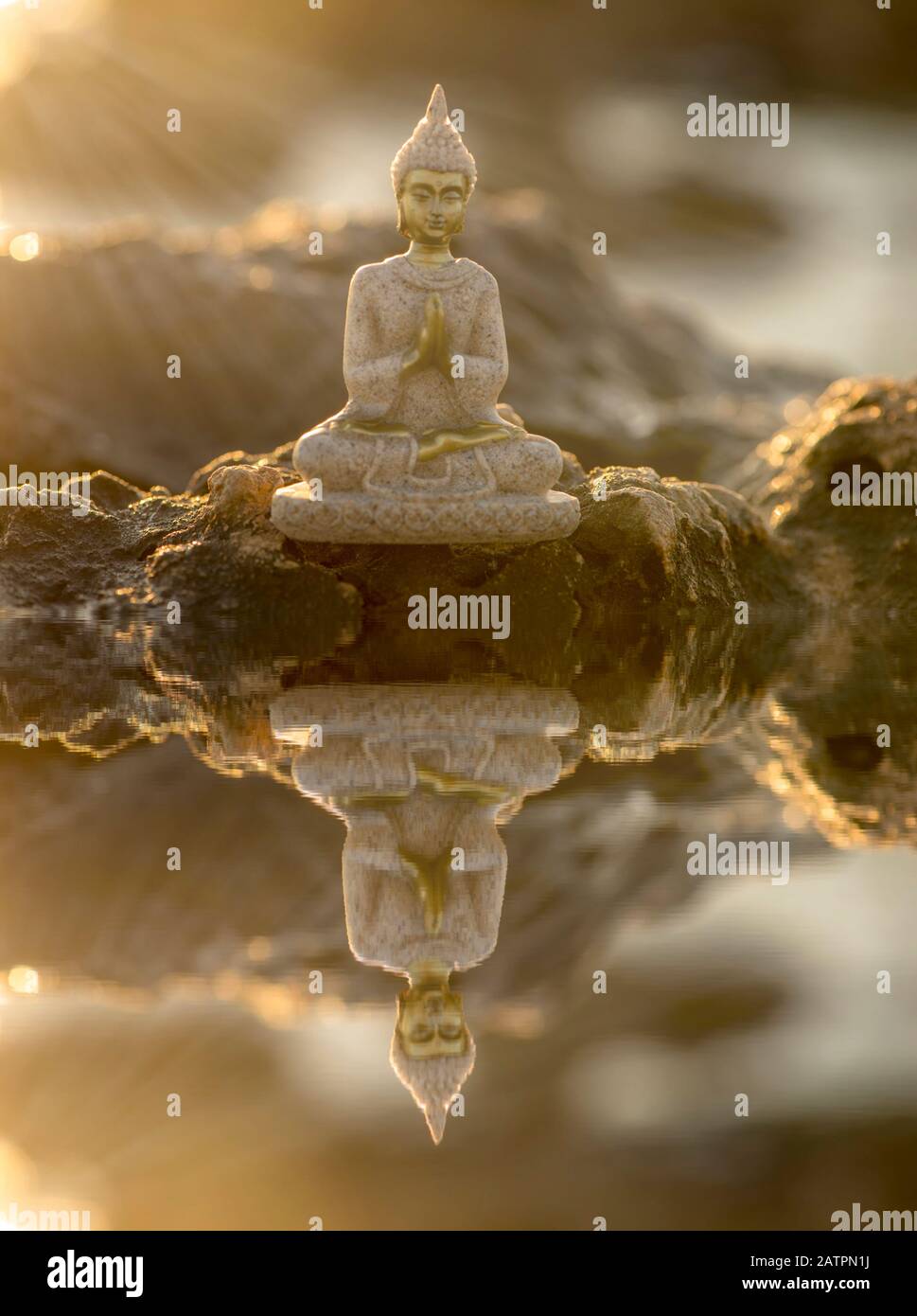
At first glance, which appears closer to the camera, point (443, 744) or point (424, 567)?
point (443, 744)

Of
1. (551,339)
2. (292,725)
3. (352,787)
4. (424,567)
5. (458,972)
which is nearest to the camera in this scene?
(458,972)

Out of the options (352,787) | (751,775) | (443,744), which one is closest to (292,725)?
(443,744)

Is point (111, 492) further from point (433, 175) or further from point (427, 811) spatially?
point (427, 811)

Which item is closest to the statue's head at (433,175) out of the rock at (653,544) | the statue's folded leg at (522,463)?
the statue's folded leg at (522,463)

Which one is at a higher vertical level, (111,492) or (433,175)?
(433,175)

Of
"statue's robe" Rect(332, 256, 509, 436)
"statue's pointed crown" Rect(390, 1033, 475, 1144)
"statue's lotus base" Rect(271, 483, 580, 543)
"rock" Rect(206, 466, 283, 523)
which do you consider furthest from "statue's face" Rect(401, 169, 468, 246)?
"statue's pointed crown" Rect(390, 1033, 475, 1144)

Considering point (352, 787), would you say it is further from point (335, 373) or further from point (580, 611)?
point (335, 373)

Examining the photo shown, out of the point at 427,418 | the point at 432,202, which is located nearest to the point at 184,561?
the point at 427,418
